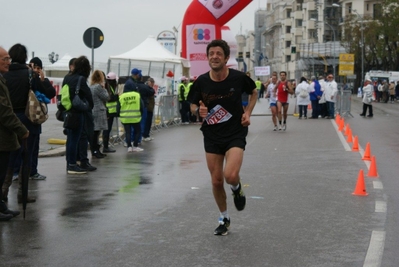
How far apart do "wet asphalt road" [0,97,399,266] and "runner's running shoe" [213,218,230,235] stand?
85 millimetres

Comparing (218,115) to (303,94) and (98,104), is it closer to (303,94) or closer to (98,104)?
(98,104)

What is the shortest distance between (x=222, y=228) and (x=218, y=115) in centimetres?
106

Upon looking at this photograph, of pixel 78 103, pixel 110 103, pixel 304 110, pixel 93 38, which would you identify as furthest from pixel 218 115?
pixel 304 110

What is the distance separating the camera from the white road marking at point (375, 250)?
6.73m

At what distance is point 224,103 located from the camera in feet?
26.2

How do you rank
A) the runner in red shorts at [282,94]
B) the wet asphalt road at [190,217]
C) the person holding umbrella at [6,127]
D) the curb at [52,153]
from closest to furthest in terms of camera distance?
the wet asphalt road at [190,217]
the person holding umbrella at [6,127]
the curb at [52,153]
the runner in red shorts at [282,94]

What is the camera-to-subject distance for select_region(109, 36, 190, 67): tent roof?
3343 cm

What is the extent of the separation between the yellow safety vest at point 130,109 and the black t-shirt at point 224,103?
10.1 meters

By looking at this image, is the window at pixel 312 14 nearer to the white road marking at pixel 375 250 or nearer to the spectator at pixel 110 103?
the spectator at pixel 110 103

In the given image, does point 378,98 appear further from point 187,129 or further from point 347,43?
point 187,129

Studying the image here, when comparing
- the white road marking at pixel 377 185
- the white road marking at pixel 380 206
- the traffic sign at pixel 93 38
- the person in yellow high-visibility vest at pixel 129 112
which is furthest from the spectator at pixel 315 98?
the white road marking at pixel 380 206

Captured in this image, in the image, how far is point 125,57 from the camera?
33.1 meters

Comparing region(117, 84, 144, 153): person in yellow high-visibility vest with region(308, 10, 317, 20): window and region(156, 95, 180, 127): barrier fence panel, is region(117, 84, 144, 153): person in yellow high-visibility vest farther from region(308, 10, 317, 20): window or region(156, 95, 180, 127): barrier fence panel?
region(308, 10, 317, 20): window

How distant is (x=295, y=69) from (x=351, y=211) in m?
144
